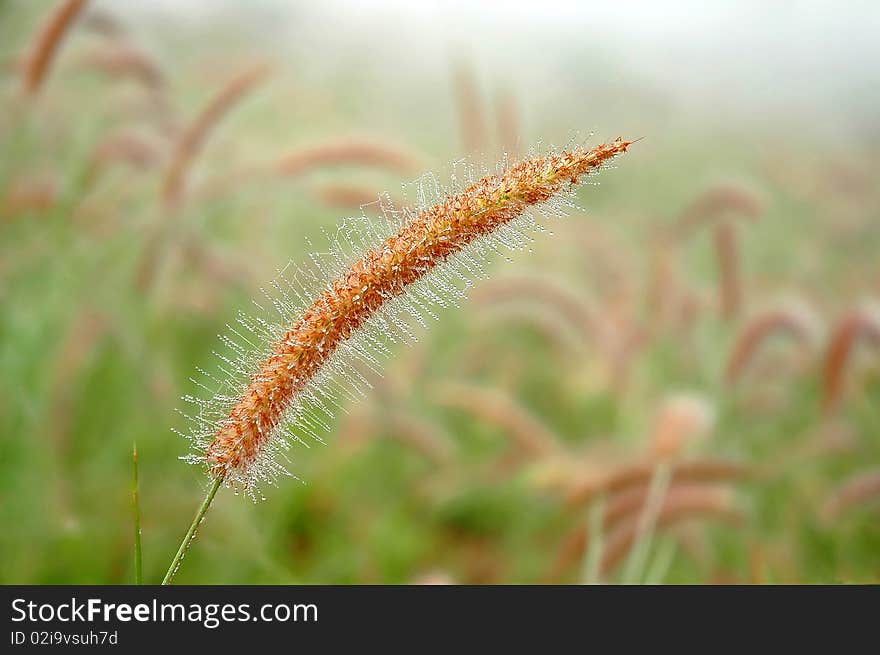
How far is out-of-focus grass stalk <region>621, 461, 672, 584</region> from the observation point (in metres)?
1.61

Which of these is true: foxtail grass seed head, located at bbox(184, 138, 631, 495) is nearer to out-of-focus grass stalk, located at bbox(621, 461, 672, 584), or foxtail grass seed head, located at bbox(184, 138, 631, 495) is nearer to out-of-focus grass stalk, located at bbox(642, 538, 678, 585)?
out-of-focus grass stalk, located at bbox(621, 461, 672, 584)

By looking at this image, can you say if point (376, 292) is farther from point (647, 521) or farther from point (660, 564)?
point (660, 564)

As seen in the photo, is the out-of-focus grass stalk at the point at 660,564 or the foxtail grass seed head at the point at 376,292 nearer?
the foxtail grass seed head at the point at 376,292

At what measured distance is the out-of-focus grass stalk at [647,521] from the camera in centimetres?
161

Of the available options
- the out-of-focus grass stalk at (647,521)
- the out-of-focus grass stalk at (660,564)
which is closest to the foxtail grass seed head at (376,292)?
the out-of-focus grass stalk at (647,521)

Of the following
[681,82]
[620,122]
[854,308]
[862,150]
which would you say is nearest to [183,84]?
[854,308]

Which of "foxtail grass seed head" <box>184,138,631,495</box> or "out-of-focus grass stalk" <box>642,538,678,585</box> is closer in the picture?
"foxtail grass seed head" <box>184,138,631,495</box>

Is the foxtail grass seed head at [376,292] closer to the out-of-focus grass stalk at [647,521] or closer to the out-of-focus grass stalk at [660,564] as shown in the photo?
the out-of-focus grass stalk at [647,521]

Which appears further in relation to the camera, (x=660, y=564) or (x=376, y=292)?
(x=660, y=564)

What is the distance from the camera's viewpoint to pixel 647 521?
5.45 feet

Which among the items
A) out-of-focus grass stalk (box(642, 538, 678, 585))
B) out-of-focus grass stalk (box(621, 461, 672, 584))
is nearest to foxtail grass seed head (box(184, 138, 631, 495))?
out-of-focus grass stalk (box(621, 461, 672, 584))

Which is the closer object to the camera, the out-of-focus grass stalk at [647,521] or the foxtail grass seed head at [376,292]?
the foxtail grass seed head at [376,292]

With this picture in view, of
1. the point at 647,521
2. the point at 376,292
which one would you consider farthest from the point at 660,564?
the point at 376,292

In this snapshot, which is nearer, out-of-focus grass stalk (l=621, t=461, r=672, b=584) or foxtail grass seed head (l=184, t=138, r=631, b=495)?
foxtail grass seed head (l=184, t=138, r=631, b=495)
